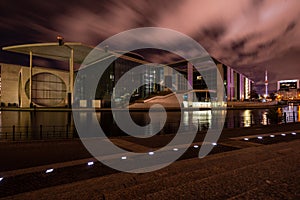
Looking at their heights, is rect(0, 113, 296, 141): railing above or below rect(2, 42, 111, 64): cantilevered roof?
below

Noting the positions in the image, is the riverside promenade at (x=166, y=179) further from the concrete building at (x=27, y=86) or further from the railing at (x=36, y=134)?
the concrete building at (x=27, y=86)

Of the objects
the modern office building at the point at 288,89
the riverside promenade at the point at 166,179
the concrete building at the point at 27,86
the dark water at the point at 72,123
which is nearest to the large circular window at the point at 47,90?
the concrete building at the point at 27,86

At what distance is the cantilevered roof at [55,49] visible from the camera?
46.1 metres

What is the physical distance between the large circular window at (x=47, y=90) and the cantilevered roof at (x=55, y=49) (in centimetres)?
670

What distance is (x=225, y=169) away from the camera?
4.73m

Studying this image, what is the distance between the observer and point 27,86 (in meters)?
54.0

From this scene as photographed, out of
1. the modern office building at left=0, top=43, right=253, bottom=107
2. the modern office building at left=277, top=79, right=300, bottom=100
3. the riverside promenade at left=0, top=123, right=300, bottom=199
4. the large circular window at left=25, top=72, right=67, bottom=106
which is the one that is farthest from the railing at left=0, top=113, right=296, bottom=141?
the modern office building at left=277, top=79, right=300, bottom=100

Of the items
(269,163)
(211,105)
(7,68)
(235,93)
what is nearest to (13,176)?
(269,163)

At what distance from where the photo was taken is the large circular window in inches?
2160

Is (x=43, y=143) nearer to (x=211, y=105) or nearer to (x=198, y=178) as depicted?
(x=198, y=178)

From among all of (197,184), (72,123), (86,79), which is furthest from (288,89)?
(197,184)

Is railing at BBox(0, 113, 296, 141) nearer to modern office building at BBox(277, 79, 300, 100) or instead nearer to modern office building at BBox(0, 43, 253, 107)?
modern office building at BBox(0, 43, 253, 107)

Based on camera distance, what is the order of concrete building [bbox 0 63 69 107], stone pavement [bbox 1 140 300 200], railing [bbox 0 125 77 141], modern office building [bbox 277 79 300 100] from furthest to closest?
1. modern office building [bbox 277 79 300 100]
2. concrete building [bbox 0 63 69 107]
3. railing [bbox 0 125 77 141]
4. stone pavement [bbox 1 140 300 200]

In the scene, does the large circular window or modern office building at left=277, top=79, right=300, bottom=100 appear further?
modern office building at left=277, top=79, right=300, bottom=100
